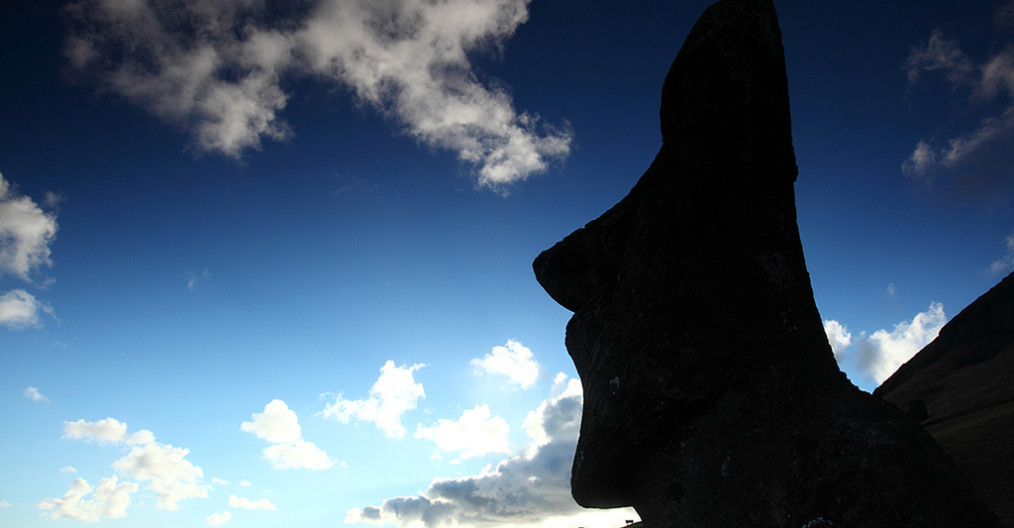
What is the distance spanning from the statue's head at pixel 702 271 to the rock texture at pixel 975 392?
16864 mm

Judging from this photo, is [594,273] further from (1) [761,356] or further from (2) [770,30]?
(2) [770,30]

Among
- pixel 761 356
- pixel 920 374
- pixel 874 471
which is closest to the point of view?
pixel 874 471

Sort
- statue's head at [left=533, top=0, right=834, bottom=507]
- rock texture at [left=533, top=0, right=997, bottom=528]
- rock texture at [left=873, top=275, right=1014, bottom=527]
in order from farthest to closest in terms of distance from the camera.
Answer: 1. rock texture at [left=873, top=275, right=1014, bottom=527]
2. statue's head at [left=533, top=0, right=834, bottom=507]
3. rock texture at [left=533, top=0, right=997, bottom=528]

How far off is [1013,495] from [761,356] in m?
20.7

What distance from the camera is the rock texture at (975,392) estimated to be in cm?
2147

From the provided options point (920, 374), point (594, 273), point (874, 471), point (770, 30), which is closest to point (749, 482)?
point (874, 471)

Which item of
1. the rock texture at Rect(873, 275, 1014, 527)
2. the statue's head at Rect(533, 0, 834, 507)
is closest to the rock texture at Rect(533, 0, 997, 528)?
the statue's head at Rect(533, 0, 834, 507)

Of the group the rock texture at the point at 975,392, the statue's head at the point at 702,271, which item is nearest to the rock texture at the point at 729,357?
the statue's head at the point at 702,271

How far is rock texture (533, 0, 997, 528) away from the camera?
15.6ft

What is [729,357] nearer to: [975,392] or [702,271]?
[702,271]

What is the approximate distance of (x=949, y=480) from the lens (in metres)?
4.51

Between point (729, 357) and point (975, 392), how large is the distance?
6197 centimetres

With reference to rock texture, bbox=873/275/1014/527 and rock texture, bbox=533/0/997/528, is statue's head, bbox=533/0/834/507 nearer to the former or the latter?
rock texture, bbox=533/0/997/528

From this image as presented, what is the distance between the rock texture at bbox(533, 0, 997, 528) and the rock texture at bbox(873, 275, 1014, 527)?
659 inches
